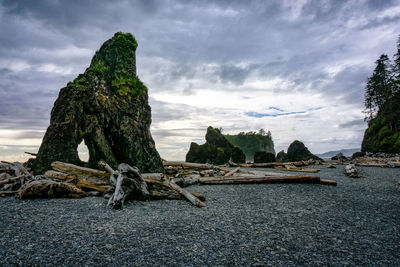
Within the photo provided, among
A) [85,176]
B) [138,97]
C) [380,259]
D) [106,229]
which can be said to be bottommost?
[380,259]

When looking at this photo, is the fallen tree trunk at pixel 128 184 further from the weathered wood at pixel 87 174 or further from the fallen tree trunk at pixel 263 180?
the fallen tree trunk at pixel 263 180

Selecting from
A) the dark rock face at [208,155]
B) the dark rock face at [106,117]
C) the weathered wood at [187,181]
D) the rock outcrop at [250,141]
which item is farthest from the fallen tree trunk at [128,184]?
the rock outcrop at [250,141]

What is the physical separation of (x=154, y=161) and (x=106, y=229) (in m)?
10.7

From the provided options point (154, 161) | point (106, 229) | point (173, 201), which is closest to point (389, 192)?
point (173, 201)

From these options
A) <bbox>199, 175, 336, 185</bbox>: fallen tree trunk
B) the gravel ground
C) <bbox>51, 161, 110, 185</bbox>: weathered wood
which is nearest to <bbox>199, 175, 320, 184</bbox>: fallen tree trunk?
<bbox>199, 175, 336, 185</bbox>: fallen tree trunk

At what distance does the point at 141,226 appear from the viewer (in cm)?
538

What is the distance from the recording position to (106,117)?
1438 cm

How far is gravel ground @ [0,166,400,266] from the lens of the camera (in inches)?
154

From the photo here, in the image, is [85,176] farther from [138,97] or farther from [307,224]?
[307,224]

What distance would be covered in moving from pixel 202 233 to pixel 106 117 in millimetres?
11862

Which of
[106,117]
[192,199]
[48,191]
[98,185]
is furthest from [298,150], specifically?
[48,191]

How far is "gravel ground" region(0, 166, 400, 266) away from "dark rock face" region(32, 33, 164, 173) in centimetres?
587

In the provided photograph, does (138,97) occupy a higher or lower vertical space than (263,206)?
higher

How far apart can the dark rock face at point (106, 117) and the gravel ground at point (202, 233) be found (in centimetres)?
587
